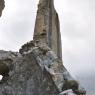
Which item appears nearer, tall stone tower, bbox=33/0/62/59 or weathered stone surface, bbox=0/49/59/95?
weathered stone surface, bbox=0/49/59/95

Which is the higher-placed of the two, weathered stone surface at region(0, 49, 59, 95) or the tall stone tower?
the tall stone tower

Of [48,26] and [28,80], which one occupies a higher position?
[48,26]

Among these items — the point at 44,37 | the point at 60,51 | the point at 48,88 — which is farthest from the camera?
the point at 60,51

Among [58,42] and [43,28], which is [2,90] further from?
[58,42]

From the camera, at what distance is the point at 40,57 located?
1991cm

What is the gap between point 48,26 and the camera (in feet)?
124

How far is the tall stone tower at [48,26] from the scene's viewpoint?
36531 mm

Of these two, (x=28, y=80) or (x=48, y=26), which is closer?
(x=28, y=80)

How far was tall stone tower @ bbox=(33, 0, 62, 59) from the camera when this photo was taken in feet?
120

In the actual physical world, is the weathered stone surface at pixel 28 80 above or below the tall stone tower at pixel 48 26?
below

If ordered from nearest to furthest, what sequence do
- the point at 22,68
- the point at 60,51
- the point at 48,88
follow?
the point at 48,88, the point at 22,68, the point at 60,51

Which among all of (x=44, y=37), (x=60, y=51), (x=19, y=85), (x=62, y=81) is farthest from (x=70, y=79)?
(x=60, y=51)

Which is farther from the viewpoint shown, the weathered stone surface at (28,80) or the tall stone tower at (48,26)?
the tall stone tower at (48,26)

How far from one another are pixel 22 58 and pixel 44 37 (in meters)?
16.3
